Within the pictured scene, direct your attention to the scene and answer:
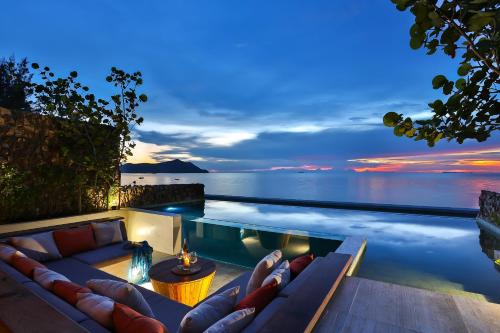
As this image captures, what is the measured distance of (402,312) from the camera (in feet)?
6.57

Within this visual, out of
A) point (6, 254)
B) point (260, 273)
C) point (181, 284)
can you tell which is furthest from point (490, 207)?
point (6, 254)

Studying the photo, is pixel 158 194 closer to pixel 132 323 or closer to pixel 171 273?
pixel 171 273

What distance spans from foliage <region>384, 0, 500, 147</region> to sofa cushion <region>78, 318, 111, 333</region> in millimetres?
1737

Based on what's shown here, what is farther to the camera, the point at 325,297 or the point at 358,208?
the point at 358,208

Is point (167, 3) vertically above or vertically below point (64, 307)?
above

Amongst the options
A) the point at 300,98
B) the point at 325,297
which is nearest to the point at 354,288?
the point at 325,297

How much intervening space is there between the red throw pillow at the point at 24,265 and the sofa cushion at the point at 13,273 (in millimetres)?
33

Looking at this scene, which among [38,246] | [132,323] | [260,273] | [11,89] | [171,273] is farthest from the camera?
[11,89]

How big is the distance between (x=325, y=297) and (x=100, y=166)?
5767 millimetres

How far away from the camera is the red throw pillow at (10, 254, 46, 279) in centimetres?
222

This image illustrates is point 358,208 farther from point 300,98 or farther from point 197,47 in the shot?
point 197,47

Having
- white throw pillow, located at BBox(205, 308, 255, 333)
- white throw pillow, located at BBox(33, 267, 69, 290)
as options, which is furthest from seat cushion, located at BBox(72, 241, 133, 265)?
white throw pillow, located at BBox(205, 308, 255, 333)

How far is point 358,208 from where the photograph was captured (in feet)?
33.3

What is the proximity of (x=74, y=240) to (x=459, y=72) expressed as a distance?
190 inches
